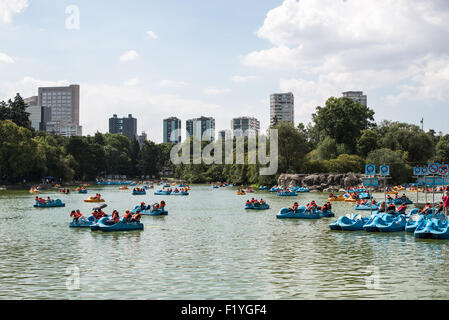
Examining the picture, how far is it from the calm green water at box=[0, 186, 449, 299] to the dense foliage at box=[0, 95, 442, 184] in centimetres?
6707

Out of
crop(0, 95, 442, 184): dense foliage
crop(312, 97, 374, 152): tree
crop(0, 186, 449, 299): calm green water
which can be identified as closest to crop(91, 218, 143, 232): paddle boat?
crop(0, 186, 449, 299): calm green water

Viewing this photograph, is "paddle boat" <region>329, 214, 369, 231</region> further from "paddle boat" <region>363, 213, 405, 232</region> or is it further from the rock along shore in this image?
the rock along shore

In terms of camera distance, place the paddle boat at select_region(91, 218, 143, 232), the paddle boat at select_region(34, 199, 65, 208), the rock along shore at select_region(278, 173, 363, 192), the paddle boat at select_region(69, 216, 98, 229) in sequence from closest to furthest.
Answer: the paddle boat at select_region(91, 218, 143, 232), the paddle boat at select_region(69, 216, 98, 229), the paddle boat at select_region(34, 199, 65, 208), the rock along shore at select_region(278, 173, 363, 192)

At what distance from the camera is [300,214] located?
41.1 metres

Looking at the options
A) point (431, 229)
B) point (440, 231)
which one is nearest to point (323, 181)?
point (431, 229)

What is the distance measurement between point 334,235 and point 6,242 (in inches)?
769

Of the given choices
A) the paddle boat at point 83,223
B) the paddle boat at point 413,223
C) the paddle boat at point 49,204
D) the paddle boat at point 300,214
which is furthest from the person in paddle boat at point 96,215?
the paddle boat at point 49,204

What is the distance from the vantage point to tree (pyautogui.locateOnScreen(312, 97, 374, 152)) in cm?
11406

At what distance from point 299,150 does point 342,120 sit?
19572 mm

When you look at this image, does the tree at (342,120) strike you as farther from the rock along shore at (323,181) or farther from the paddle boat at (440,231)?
the paddle boat at (440,231)

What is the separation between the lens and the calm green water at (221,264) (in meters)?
15.4

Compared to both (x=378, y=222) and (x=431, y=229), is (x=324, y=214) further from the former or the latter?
(x=431, y=229)
